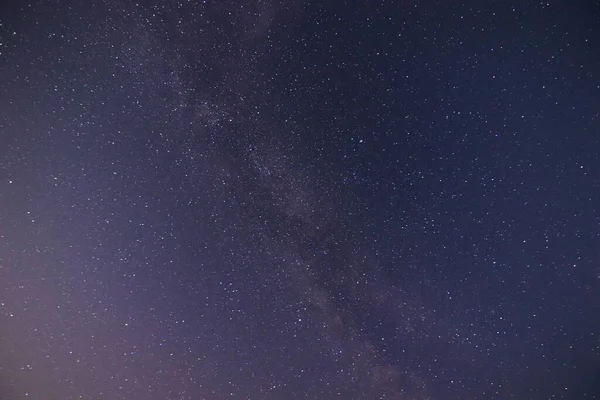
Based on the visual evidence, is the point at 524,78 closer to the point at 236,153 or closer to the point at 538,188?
the point at 538,188

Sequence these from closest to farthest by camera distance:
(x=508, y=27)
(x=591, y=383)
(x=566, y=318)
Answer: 1. (x=508, y=27)
2. (x=566, y=318)
3. (x=591, y=383)

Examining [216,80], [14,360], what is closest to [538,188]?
[216,80]

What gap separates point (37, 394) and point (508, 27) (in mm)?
2854

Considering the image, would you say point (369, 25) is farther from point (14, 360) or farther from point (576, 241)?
point (14, 360)

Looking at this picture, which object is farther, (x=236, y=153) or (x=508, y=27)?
(x=236, y=153)

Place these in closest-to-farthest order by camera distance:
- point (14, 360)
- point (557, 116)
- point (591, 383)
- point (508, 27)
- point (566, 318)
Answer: point (508, 27) → point (557, 116) → point (14, 360) → point (566, 318) → point (591, 383)

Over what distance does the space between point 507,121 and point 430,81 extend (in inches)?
16.0

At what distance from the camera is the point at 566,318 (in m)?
1.72

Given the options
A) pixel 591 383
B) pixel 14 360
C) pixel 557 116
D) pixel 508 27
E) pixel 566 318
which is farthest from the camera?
pixel 591 383

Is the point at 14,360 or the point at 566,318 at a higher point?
the point at 14,360

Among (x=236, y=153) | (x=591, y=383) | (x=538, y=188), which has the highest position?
(x=236, y=153)

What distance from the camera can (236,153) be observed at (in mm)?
1447

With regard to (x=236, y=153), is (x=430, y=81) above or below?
below

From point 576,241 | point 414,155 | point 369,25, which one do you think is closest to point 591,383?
point 576,241
